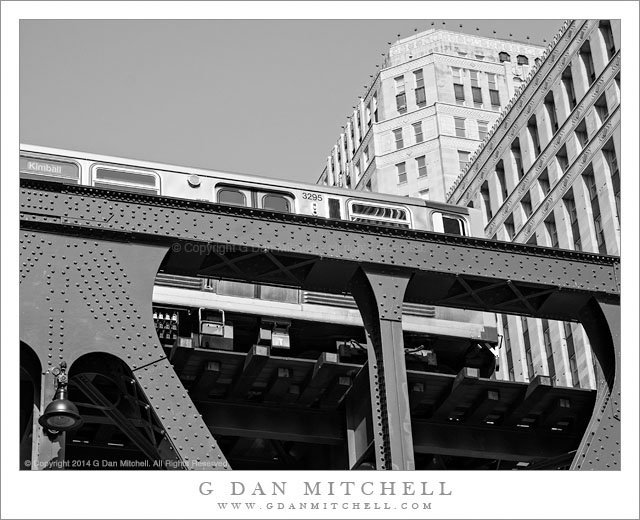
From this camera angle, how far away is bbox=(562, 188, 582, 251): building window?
5584cm

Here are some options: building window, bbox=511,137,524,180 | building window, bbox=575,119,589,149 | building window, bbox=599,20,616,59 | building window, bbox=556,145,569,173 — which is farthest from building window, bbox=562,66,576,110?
building window, bbox=511,137,524,180

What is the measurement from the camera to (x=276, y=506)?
1642 cm

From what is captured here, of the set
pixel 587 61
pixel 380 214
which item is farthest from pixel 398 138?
pixel 380 214

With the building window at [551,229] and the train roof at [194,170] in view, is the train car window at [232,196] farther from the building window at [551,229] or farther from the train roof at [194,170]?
the building window at [551,229]

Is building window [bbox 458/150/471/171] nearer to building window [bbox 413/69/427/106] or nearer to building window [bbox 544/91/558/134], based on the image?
building window [bbox 413/69/427/106]

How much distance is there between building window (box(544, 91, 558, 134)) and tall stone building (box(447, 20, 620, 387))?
5cm

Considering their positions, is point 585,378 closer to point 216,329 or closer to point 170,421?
point 216,329

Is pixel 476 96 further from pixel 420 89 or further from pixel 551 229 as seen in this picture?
pixel 551 229

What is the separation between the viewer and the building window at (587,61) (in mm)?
55438

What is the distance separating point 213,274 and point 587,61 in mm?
39869

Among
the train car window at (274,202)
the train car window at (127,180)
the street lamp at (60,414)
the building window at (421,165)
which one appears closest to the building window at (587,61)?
the building window at (421,165)

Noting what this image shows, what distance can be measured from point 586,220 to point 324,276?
3656cm

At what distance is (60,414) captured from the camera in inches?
629

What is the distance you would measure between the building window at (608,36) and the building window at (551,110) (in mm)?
5356
